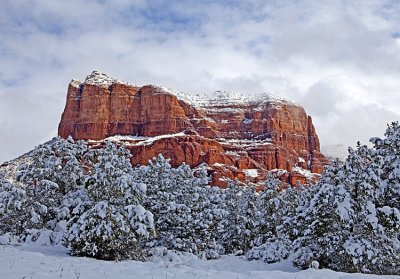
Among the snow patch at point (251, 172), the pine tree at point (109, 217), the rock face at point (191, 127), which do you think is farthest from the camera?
the rock face at point (191, 127)

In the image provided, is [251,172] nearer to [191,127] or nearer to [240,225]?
[191,127]

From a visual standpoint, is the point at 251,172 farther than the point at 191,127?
No

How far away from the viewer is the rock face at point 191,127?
15338 cm

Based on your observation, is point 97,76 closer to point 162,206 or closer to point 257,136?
point 257,136

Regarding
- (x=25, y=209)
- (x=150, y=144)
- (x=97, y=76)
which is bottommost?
(x=25, y=209)

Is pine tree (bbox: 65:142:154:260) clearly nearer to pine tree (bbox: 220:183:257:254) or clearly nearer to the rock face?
pine tree (bbox: 220:183:257:254)

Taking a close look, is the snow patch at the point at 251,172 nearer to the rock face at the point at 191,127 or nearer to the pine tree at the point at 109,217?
the rock face at the point at 191,127

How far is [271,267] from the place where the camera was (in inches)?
881

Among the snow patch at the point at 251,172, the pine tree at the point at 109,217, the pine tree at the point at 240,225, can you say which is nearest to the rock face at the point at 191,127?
the snow patch at the point at 251,172

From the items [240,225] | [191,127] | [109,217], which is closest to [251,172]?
[191,127]

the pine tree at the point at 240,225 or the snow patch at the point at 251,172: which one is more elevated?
the snow patch at the point at 251,172

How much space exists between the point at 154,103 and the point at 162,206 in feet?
502

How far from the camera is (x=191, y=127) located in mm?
174625


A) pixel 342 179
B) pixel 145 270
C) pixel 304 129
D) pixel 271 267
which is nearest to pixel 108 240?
pixel 145 270
